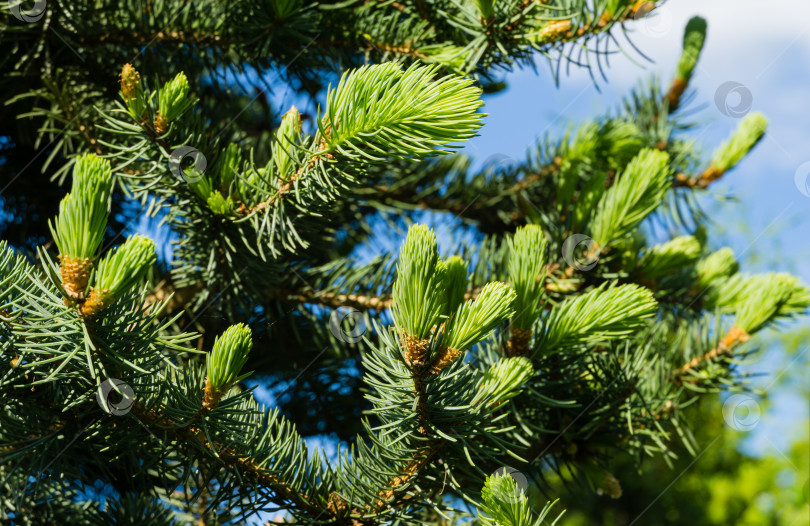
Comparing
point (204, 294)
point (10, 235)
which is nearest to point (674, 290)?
point (204, 294)

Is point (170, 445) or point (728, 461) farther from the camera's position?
point (728, 461)

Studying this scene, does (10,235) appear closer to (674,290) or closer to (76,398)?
(76,398)

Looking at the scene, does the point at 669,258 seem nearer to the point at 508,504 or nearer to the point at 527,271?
the point at 527,271

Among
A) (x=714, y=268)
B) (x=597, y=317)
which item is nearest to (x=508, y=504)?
(x=597, y=317)

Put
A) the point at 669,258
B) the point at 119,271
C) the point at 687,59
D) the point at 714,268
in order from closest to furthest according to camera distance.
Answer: the point at 119,271, the point at 669,258, the point at 714,268, the point at 687,59

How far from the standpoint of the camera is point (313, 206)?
94 cm

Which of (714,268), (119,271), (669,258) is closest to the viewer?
(119,271)

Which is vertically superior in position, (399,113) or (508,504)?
(399,113)

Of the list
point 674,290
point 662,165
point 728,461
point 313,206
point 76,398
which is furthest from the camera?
point 728,461

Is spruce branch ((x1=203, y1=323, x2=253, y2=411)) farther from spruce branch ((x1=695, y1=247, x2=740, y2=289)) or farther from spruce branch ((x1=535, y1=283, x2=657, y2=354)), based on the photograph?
spruce branch ((x1=695, y1=247, x2=740, y2=289))

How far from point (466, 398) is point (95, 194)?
0.46m

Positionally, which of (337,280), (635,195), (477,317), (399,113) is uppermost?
(635,195)

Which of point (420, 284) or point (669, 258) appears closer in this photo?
point (420, 284)

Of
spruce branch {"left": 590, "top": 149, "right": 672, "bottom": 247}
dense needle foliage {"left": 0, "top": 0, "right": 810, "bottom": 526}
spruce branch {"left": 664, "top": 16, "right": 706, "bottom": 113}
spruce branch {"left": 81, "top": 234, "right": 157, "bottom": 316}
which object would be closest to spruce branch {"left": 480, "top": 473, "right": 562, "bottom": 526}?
dense needle foliage {"left": 0, "top": 0, "right": 810, "bottom": 526}
